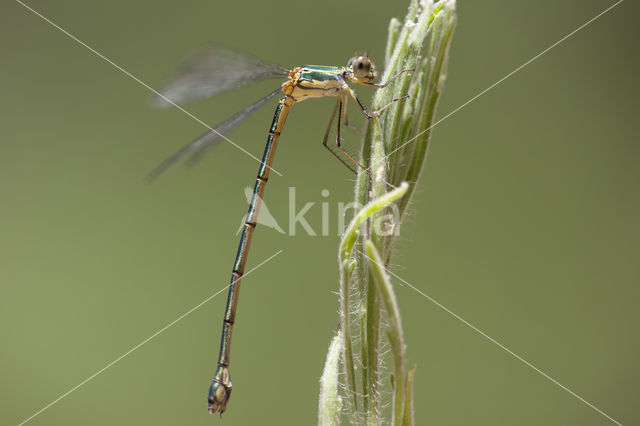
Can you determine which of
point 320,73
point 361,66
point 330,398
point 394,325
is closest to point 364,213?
point 394,325

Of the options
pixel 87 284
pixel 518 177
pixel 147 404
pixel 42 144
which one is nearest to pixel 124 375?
pixel 147 404

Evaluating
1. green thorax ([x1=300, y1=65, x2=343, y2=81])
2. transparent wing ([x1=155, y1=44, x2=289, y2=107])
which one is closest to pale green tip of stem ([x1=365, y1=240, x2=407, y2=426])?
green thorax ([x1=300, y1=65, x2=343, y2=81])

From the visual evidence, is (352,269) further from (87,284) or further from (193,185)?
(87,284)

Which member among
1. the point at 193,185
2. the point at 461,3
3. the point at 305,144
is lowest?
the point at 193,185

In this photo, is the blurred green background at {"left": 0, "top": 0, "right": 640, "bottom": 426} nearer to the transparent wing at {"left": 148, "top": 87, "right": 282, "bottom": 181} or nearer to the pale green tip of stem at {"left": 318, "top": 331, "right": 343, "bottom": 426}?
the transparent wing at {"left": 148, "top": 87, "right": 282, "bottom": 181}

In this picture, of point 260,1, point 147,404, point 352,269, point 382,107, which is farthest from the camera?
point 260,1

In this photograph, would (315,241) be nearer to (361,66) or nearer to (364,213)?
(361,66)

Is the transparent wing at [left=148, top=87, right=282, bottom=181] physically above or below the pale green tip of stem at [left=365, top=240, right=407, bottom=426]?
above
